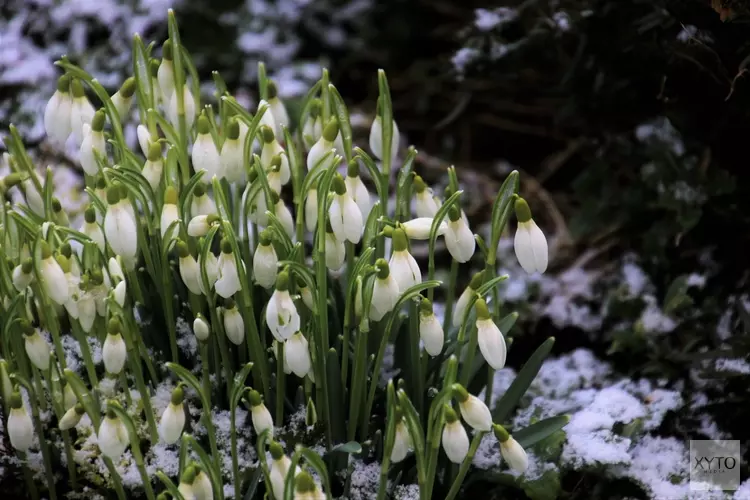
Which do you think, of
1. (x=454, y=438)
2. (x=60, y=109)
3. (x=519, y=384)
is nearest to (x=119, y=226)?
(x=60, y=109)

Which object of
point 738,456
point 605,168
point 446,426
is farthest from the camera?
point 605,168

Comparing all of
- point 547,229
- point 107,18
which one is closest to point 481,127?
point 547,229

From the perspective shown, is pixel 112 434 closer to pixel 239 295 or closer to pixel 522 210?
pixel 239 295

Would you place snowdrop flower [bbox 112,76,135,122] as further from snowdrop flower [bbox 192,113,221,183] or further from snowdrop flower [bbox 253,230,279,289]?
snowdrop flower [bbox 253,230,279,289]

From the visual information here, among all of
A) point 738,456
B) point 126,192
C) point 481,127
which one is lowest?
point 738,456

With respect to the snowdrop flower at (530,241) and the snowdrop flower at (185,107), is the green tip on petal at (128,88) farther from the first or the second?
the snowdrop flower at (530,241)

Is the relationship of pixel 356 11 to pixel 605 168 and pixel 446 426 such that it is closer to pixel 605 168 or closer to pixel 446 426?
pixel 605 168

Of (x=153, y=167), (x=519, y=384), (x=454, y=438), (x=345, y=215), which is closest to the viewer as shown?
(x=454, y=438)
